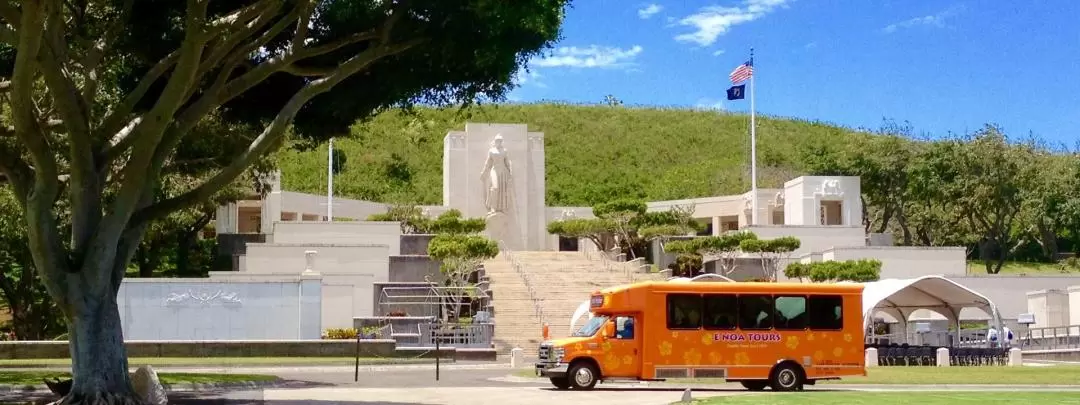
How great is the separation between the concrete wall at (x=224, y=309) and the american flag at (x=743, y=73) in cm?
2498

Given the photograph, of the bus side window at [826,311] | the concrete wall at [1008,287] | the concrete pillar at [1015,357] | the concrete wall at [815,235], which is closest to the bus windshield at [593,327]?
the bus side window at [826,311]

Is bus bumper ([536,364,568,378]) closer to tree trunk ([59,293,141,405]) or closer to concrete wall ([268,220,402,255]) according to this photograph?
tree trunk ([59,293,141,405])

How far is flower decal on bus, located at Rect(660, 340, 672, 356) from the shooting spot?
902 inches

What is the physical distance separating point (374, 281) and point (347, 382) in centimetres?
2103

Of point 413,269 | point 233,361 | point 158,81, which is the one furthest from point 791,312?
point 413,269

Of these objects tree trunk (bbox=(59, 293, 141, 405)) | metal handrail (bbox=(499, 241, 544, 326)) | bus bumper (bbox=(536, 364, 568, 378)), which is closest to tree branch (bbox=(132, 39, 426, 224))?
tree trunk (bbox=(59, 293, 141, 405))

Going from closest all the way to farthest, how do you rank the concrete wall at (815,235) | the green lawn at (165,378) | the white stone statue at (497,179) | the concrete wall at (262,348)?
the green lawn at (165,378) → the concrete wall at (262,348) → the concrete wall at (815,235) → the white stone statue at (497,179)

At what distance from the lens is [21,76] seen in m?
14.4

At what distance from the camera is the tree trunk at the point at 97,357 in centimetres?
1515

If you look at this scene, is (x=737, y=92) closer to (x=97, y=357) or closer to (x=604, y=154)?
(x=97, y=357)

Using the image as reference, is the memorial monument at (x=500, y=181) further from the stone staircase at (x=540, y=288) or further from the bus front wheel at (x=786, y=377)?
the bus front wheel at (x=786, y=377)

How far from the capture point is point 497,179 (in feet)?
203

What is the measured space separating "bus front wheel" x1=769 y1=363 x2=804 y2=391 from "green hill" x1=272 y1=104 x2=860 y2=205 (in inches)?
2220

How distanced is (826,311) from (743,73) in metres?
31.6
